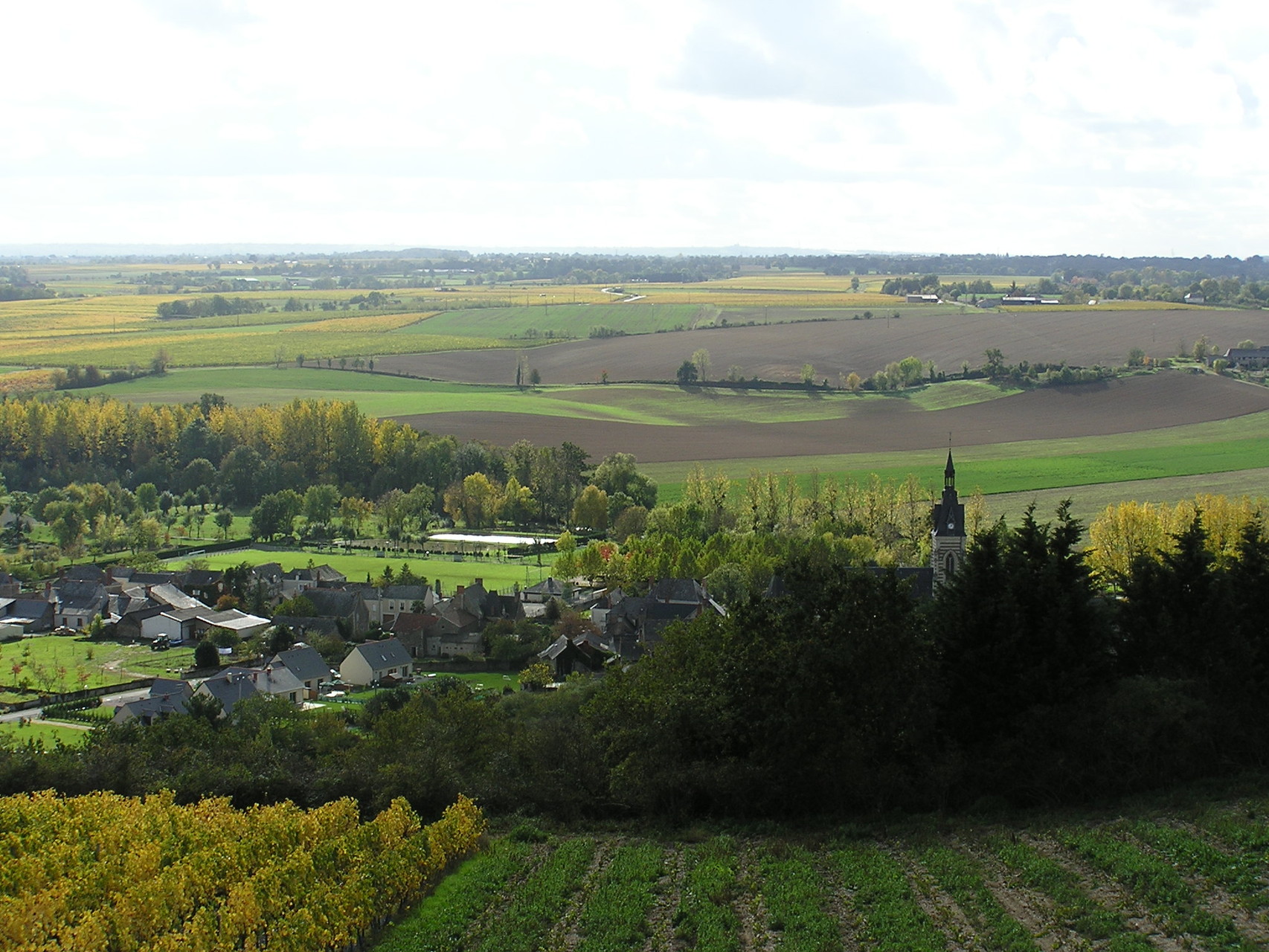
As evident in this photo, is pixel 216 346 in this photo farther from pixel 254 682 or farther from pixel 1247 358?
pixel 254 682

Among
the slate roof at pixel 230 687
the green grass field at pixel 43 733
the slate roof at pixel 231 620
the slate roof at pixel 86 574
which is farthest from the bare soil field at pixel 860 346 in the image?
the green grass field at pixel 43 733

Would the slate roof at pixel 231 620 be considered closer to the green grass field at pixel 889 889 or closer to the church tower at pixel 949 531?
the church tower at pixel 949 531

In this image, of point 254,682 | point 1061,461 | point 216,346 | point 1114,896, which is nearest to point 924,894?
point 1114,896

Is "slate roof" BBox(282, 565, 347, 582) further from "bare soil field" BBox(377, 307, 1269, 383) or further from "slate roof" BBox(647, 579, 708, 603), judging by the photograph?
"bare soil field" BBox(377, 307, 1269, 383)

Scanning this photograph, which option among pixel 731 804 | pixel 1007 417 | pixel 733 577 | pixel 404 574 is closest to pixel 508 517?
pixel 404 574

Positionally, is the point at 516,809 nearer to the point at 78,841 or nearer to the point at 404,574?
the point at 78,841
